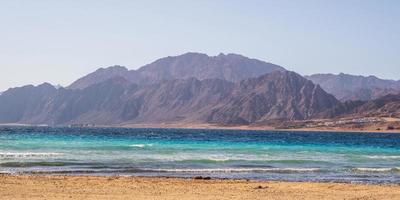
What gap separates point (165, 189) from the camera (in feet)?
78.6

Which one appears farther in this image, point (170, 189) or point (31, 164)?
point (31, 164)

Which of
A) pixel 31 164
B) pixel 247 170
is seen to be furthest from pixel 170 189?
pixel 31 164

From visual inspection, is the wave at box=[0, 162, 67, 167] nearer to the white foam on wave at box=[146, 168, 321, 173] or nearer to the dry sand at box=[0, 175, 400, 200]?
the white foam on wave at box=[146, 168, 321, 173]

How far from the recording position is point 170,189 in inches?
945

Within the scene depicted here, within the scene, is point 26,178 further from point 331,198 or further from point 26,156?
point 26,156

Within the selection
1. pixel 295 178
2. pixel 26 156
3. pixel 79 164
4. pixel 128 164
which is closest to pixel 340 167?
pixel 295 178

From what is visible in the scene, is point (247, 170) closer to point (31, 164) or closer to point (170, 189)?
point (170, 189)

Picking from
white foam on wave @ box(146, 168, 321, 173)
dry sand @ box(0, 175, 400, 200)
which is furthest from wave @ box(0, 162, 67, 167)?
dry sand @ box(0, 175, 400, 200)

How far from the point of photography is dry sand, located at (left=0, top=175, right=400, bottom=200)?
856 inches

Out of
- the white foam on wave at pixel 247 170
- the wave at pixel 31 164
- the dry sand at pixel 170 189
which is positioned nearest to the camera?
the dry sand at pixel 170 189

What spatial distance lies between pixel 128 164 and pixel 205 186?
14734 millimetres

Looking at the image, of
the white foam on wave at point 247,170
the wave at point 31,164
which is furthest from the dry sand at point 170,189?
the wave at point 31,164

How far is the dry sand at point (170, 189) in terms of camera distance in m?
21.8

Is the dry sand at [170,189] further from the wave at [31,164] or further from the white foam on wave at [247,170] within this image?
the wave at [31,164]
